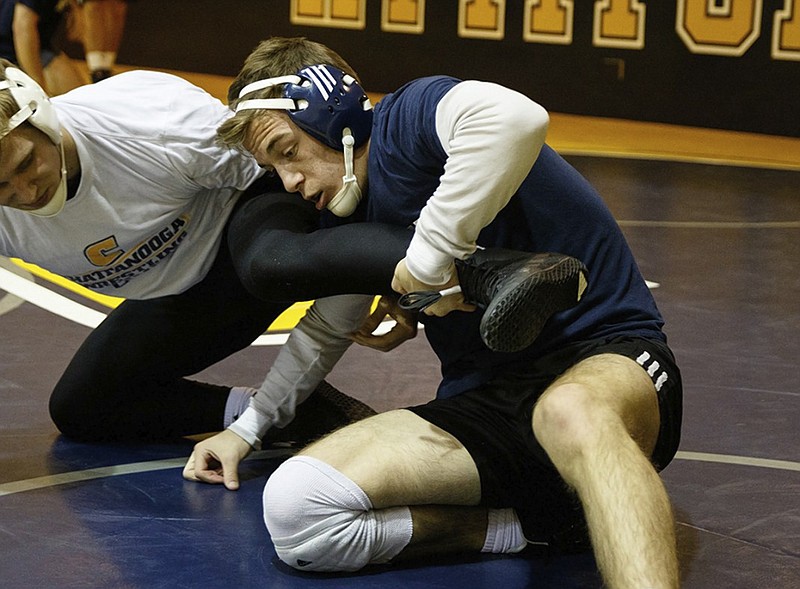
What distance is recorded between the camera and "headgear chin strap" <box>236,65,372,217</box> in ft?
9.16

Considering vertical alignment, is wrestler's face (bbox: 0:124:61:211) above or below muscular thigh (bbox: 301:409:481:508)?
above

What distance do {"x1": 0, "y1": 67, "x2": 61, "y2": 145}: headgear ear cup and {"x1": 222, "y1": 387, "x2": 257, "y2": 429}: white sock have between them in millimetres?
877

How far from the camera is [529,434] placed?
268 centimetres

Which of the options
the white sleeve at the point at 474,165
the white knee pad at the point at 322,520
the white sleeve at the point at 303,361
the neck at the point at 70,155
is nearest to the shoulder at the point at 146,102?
the neck at the point at 70,155

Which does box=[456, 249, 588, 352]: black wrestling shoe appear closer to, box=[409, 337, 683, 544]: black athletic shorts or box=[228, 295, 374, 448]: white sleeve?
box=[409, 337, 683, 544]: black athletic shorts

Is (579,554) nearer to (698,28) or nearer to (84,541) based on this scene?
(84,541)

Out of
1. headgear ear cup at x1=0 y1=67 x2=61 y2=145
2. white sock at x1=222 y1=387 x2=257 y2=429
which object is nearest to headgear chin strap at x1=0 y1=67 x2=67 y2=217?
headgear ear cup at x1=0 y1=67 x2=61 y2=145

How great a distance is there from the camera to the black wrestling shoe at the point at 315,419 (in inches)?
132

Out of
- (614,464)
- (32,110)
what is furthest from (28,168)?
(614,464)

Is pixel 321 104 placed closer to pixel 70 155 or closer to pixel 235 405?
pixel 70 155

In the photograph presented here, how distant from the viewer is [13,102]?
269cm

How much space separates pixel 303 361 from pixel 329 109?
628mm

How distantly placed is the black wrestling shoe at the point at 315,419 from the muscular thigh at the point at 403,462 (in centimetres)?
59

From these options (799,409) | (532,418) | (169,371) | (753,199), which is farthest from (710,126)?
(532,418)
